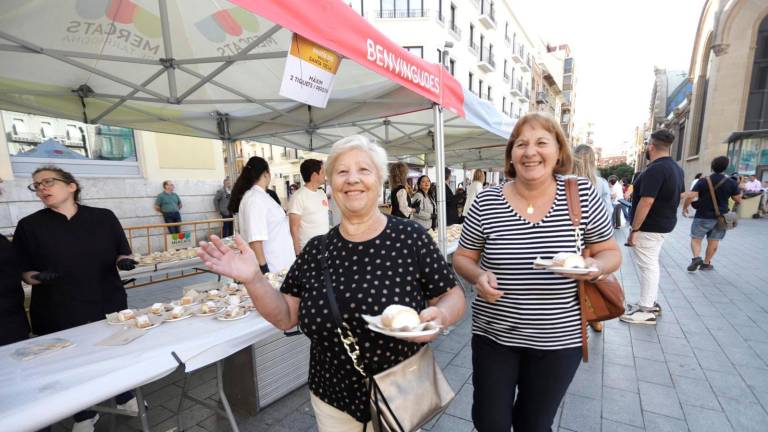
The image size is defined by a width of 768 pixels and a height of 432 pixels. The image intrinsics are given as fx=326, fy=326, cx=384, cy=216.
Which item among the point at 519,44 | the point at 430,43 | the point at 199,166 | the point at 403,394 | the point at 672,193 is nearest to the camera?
the point at 403,394

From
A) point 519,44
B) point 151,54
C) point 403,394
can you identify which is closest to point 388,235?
point 403,394

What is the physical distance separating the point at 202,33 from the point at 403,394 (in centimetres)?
343

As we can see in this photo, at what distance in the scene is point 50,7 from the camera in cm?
236

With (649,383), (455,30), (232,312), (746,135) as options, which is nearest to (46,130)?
(232,312)

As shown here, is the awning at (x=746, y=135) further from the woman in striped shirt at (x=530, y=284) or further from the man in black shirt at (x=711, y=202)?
the woman in striped shirt at (x=530, y=284)

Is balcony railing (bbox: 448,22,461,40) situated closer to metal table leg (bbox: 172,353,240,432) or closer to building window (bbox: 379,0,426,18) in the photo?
building window (bbox: 379,0,426,18)

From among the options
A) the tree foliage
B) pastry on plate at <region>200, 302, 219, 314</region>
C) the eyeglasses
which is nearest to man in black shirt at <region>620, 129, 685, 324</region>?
pastry on plate at <region>200, 302, 219, 314</region>

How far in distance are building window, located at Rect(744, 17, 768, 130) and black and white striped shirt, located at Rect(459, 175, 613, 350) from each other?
25457 millimetres

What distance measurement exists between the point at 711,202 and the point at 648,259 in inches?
131

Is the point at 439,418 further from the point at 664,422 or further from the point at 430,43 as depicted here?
the point at 430,43

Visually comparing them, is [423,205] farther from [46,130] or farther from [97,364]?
[46,130]

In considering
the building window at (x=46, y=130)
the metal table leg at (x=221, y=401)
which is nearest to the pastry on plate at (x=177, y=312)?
the metal table leg at (x=221, y=401)

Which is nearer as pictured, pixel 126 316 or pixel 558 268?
pixel 558 268

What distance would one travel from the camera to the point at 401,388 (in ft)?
4.01
